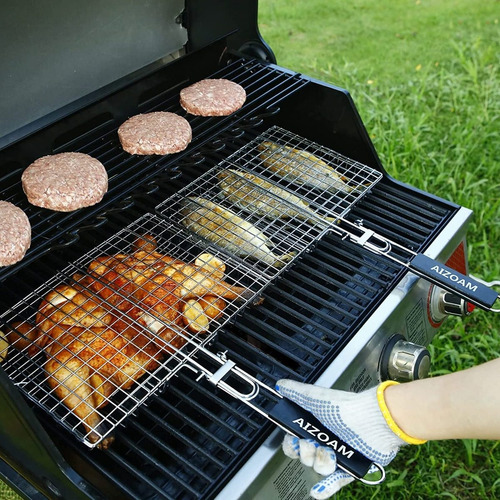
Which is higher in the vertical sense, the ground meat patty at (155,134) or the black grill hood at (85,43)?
the black grill hood at (85,43)

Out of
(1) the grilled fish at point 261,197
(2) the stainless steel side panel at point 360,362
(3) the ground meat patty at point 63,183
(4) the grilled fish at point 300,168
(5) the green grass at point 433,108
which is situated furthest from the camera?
(5) the green grass at point 433,108

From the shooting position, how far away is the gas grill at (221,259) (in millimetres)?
1611

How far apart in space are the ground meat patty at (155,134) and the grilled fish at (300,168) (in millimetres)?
471

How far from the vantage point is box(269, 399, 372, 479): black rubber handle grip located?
1.45 meters

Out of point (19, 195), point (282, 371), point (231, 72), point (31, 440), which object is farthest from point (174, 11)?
point (31, 440)

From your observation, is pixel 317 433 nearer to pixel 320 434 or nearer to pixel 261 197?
pixel 320 434

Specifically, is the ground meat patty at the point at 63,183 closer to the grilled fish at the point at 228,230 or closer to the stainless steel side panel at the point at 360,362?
the grilled fish at the point at 228,230

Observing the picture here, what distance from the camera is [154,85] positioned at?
7.14ft

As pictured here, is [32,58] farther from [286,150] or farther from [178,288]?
[286,150]

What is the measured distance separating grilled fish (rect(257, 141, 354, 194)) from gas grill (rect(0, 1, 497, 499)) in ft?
0.12

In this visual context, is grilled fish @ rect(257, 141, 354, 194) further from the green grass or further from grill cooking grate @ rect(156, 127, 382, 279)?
the green grass

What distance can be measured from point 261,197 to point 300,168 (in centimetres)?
22

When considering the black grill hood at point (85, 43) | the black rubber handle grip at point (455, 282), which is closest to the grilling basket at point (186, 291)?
the black rubber handle grip at point (455, 282)

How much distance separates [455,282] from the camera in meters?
1.83
